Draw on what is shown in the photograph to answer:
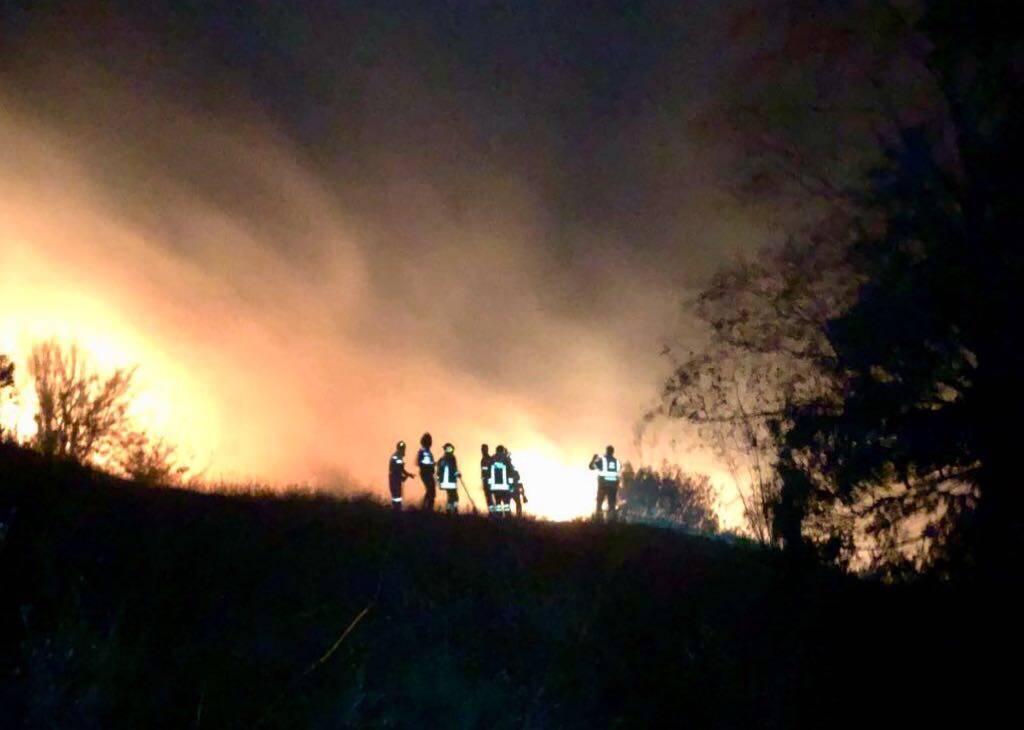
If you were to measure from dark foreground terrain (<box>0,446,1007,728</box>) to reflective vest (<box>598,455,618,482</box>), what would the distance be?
837cm

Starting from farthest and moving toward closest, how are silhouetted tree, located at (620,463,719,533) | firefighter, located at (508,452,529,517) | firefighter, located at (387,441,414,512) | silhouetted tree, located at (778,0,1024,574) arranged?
silhouetted tree, located at (620,463,719,533) < firefighter, located at (508,452,529,517) < firefighter, located at (387,441,414,512) < silhouetted tree, located at (778,0,1024,574)

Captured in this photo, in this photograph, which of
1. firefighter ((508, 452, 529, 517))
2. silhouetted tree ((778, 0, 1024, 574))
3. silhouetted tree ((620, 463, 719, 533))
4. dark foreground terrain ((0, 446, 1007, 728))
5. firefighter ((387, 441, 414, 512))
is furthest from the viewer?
silhouetted tree ((620, 463, 719, 533))

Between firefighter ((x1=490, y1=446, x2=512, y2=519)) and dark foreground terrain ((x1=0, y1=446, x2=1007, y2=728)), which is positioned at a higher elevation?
firefighter ((x1=490, y1=446, x2=512, y2=519))

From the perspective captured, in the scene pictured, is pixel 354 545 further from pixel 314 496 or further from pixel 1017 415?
pixel 1017 415

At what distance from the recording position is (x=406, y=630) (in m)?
9.94

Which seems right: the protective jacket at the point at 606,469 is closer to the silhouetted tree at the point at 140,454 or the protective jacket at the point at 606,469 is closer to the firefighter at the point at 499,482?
the firefighter at the point at 499,482

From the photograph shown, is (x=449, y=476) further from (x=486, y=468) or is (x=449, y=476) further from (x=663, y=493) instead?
(x=663, y=493)

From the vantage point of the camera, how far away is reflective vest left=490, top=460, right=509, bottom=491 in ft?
64.6

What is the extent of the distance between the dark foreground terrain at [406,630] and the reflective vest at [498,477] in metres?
5.32

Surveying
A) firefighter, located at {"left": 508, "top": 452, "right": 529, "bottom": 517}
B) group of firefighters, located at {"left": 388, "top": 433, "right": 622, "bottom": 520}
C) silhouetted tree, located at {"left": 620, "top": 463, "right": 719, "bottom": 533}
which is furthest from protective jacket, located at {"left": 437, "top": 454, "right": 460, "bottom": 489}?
silhouetted tree, located at {"left": 620, "top": 463, "right": 719, "bottom": 533}

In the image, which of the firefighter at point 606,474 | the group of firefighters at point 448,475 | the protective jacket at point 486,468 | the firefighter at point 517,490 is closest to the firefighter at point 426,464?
the group of firefighters at point 448,475

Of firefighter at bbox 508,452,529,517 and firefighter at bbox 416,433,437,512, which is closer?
firefighter at bbox 416,433,437,512

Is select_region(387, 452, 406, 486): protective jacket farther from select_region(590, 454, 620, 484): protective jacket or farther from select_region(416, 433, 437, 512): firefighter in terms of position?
select_region(590, 454, 620, 484): protective jacket

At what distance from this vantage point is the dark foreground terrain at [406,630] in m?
7.39
